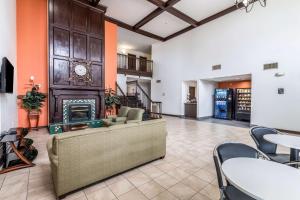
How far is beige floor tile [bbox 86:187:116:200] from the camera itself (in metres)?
1.91

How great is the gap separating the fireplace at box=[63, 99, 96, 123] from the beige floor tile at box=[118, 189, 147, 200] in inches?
187

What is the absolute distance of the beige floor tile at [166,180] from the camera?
223 centimetres

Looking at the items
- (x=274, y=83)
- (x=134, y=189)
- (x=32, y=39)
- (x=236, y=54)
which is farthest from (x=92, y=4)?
(x=274, y=83)

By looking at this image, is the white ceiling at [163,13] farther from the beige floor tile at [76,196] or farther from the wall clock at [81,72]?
the beige floor tile at [76,196]

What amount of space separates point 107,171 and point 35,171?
1387 millimetres

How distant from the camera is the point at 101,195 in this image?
1966mm

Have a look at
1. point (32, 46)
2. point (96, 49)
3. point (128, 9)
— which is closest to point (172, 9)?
point (128, 9)

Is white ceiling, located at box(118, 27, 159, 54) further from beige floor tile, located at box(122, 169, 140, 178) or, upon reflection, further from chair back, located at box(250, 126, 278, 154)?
chair back, located at box(250, 126, 278, 154)

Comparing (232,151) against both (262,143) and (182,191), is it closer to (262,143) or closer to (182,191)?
(182,191)

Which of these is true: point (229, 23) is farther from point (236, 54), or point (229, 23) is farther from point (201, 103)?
point (201, 103)

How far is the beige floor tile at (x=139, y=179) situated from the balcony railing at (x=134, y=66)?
7608mm

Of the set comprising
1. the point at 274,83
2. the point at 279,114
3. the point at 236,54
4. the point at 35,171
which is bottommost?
the point at 35,171

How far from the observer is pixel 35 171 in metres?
2.58

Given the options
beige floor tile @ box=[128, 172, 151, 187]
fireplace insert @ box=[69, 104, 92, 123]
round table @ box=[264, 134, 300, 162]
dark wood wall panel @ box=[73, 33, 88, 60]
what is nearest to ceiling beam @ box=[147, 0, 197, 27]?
dark wood wall panel @ box=[73, 33, 88, 60]
